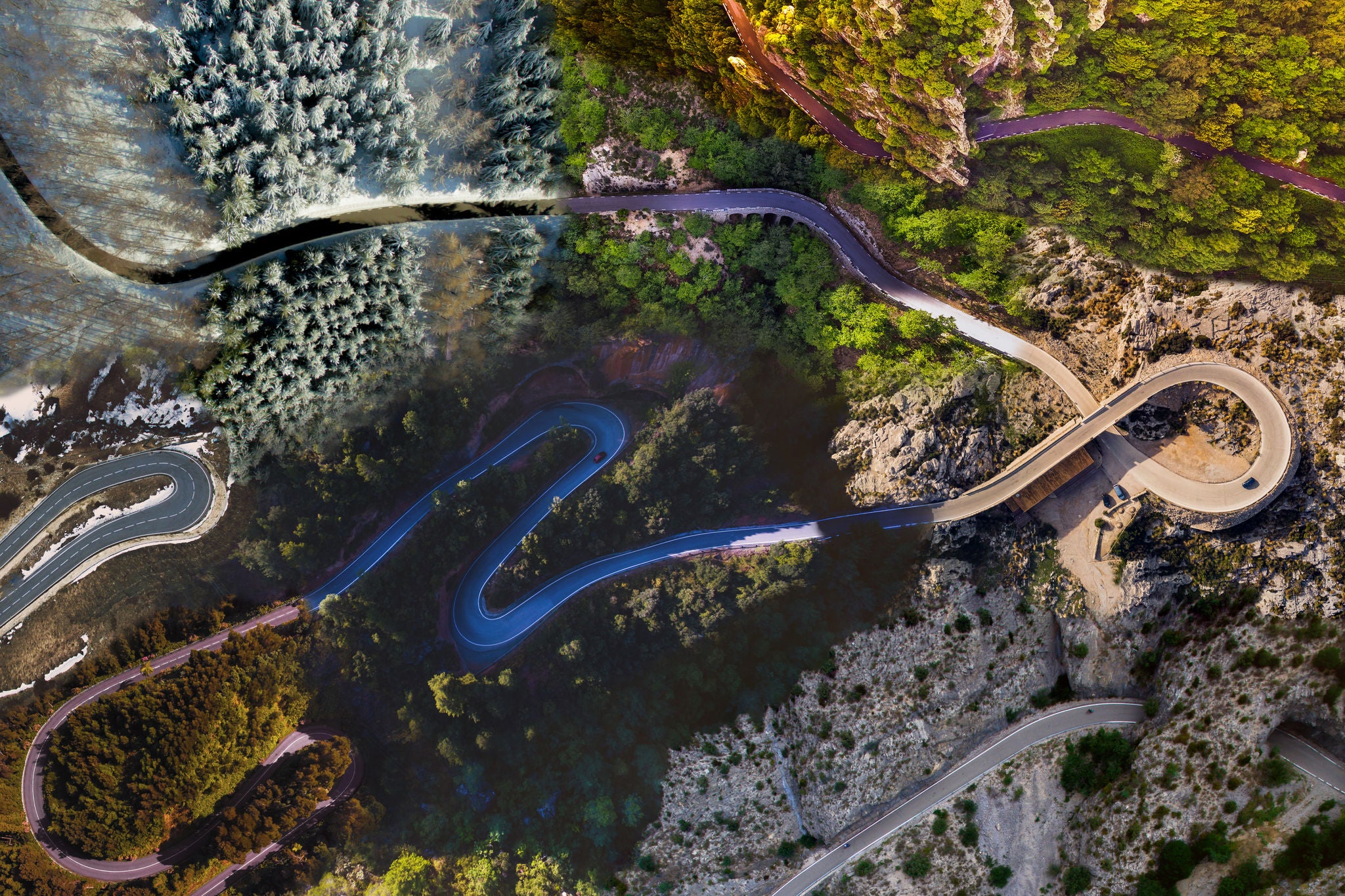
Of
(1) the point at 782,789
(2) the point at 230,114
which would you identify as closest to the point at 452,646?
(1) the point at 782,789

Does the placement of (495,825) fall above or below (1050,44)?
below

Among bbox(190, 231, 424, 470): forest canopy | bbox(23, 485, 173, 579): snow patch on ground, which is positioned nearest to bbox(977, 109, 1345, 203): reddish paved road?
bbox(190, 231, 424, 470): forest canopy

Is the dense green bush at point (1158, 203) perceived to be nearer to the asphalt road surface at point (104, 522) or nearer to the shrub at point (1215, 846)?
the shrub at point (1215, 846)

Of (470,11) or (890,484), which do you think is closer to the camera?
(470,11)

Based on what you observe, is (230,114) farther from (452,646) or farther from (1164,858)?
(1164,858)

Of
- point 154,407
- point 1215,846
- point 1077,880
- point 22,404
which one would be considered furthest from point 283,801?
point 1215,846

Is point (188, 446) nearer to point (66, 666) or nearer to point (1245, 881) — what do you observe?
point (66, 666)

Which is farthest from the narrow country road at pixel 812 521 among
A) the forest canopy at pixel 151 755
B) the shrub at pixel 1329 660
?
the shrub at pixel 1329 660
